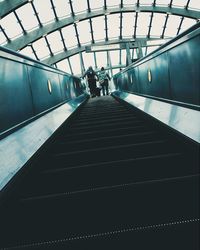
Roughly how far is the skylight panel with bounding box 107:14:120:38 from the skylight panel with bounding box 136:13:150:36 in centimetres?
192

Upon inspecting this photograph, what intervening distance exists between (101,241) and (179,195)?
625 millimetres

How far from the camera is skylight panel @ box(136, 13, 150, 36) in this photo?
22094 mm

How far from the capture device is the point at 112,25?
22.8 metres

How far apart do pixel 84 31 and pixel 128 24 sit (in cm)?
411

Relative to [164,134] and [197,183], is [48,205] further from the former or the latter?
[164,134]

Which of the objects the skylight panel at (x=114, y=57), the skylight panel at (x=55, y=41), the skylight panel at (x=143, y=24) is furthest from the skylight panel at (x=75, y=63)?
the skylight panel at (x=143, y=24)

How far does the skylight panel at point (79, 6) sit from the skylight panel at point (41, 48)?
11.8 ft

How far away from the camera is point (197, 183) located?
63.8 inches

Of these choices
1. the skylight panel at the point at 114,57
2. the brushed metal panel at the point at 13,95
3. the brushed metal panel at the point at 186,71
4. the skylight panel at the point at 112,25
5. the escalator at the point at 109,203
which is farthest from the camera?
the skylight panel at the point at 114,57

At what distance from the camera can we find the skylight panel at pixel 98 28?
70.5 ft

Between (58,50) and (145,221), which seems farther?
(58,50)

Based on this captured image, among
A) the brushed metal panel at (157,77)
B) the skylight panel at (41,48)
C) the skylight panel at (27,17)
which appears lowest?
the brushed metal panel at (157,77)

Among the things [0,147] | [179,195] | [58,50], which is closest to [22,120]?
[0,147]

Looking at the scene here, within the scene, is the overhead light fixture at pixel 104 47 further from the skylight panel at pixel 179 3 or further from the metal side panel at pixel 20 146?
the metal side panel at pixel 20 146
